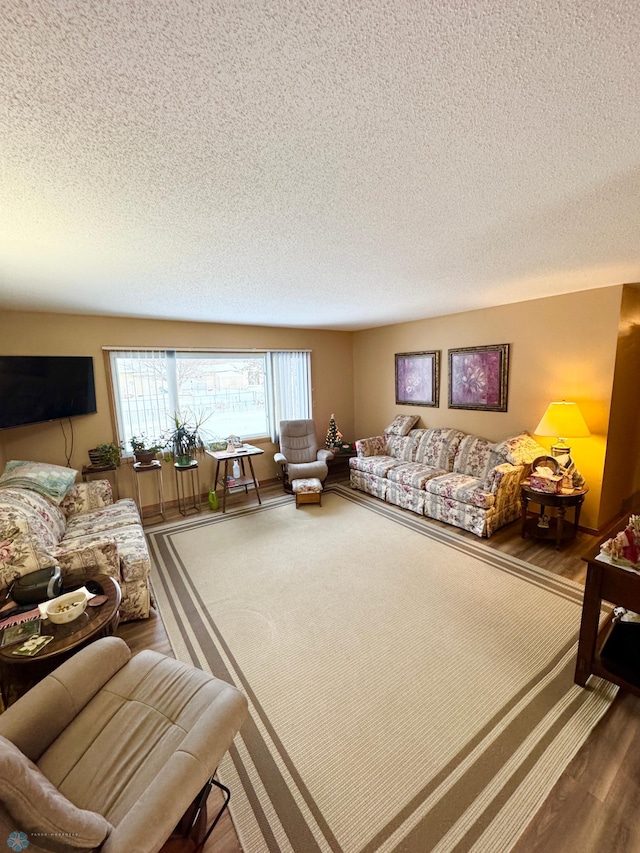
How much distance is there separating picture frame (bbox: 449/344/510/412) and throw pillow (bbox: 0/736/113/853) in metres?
4.34

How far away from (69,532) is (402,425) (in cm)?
403

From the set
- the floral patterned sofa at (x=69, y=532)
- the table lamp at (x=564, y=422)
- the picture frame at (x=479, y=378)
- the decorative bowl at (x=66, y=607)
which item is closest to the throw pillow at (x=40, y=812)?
the decorative bowl at (x=66, y=607)

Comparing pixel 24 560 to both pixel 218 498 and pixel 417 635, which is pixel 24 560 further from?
pixel 218 498

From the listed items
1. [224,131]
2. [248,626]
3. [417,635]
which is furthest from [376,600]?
[224,131]

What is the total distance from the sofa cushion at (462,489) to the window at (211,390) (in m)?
2.51

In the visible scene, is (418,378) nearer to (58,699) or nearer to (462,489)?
(462,489)

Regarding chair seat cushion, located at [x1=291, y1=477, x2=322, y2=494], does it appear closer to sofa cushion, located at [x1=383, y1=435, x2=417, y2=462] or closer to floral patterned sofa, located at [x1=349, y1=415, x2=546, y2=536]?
floral patterned sofa, located at [x1=349, y1=415, x2=546, y2=536]

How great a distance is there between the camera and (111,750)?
118cm

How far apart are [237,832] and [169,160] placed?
240 cm

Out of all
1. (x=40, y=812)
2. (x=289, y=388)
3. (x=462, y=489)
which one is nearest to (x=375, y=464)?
(x=462, y=489)

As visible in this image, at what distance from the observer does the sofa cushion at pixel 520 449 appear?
365cm

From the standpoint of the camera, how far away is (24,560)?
198 cm

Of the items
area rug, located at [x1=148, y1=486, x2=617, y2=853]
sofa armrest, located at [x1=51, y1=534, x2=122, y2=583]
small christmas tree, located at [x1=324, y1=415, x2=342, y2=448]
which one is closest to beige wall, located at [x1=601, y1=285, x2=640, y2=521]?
area rug, located at [x1=148, y1=486, x2=617, y2=853]

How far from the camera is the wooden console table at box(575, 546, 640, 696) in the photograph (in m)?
1.64
